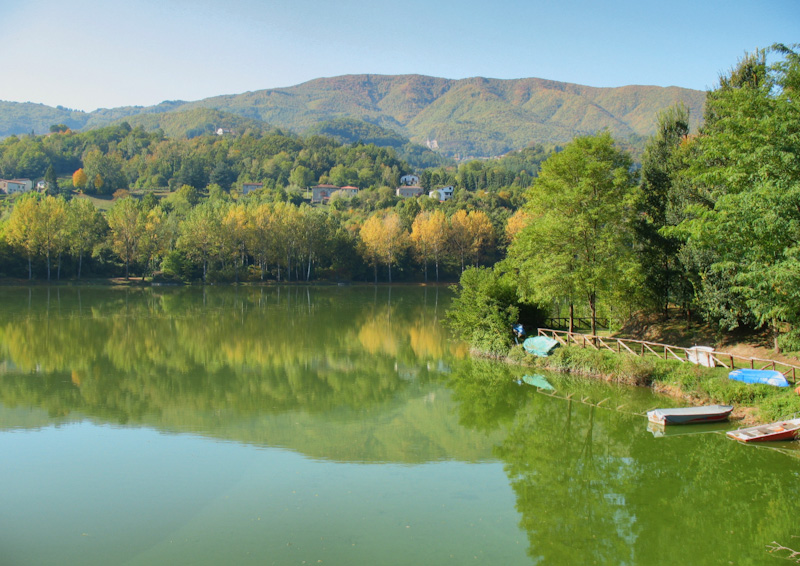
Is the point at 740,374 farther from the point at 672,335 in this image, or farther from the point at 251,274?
the point at 251,274

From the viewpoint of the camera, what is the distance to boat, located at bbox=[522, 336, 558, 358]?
28297 mm

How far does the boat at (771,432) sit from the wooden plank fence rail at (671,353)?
3477mm

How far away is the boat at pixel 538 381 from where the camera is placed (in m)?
25.4

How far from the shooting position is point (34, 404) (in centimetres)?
2186

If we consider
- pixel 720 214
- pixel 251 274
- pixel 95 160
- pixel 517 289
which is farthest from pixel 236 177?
pixel 720 214

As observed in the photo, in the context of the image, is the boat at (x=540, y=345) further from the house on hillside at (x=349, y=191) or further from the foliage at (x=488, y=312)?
the house on hillside at (x=349, y=191)

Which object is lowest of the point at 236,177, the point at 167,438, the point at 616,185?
the point at 167,438

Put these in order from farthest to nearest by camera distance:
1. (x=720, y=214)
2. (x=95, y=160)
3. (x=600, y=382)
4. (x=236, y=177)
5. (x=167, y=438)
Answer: (x=236, y=177) → (x=95, y=160) → (x=600, y=382) → (x=720, y=214) → (x=167, y=438)

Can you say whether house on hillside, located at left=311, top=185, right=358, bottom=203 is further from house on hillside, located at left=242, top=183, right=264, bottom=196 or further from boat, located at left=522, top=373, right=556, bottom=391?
boat, located at left=522, top=373, right=556, bottom=391

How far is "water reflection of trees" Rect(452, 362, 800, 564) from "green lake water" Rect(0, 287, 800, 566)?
0.18 ft

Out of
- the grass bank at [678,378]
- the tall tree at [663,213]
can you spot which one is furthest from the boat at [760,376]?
the tall tree at [663,213]

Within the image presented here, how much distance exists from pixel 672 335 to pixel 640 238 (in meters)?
5.03

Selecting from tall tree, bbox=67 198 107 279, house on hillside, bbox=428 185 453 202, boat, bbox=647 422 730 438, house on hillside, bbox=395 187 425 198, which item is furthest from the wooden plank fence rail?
house on hillside, bbox=395 187 425 198

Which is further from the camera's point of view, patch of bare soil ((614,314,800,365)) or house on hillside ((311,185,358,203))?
house on hillside ((311,185,358,203))
